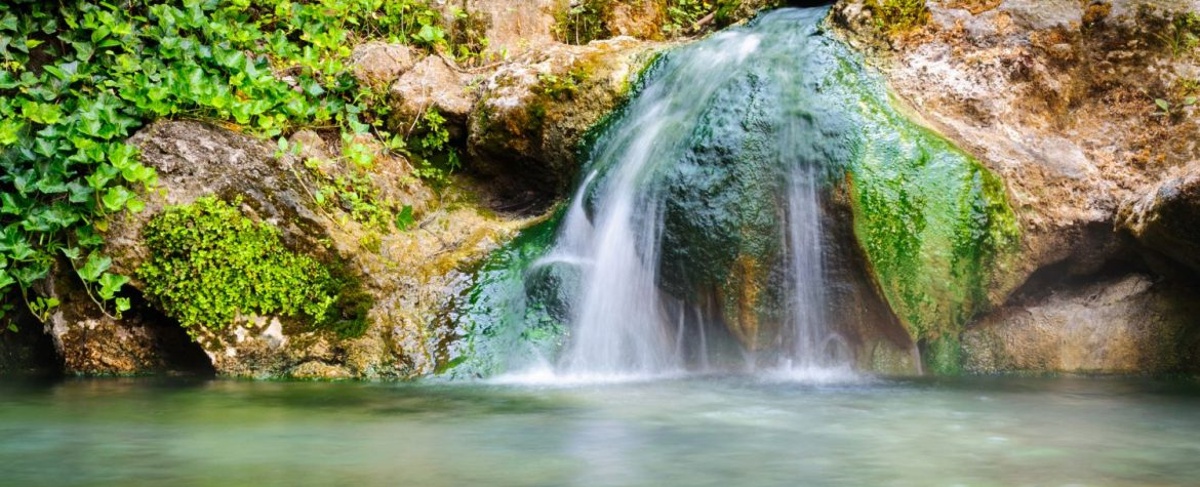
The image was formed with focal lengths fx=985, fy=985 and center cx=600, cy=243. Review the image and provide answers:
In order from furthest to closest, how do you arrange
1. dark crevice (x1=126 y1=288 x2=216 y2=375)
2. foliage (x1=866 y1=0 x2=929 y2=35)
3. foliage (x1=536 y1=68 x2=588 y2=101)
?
foliage (x1=536 y1=68 x2=588 y2=101) → foliage (x1=866 y1=0 x2=929 y2=35) → dark crevice (x1=126 y1=288 x2=216 y2=375)

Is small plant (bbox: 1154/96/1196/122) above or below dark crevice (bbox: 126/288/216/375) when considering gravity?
above

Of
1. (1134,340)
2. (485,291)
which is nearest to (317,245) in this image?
(485,291)

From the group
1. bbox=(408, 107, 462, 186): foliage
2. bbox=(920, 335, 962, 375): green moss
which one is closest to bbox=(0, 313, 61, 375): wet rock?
bbox=(408, 107, 462, 186): foliage

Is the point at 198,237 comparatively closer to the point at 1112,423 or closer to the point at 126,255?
the point at 126,255

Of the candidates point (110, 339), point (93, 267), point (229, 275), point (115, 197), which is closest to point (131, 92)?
point (115, 197)

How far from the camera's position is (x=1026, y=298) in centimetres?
562

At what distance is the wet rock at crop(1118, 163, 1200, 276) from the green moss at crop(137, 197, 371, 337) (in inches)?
166

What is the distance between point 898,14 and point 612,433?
3677 millimetres

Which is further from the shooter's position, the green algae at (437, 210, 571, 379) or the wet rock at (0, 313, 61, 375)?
the wet rock at (0, 313, 61, 375)

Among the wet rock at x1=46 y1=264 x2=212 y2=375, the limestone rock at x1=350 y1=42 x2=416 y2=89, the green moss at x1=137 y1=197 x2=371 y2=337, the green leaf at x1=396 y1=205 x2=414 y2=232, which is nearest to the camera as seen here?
the green moss at x1=137 y1=197 x2=371 y2=337

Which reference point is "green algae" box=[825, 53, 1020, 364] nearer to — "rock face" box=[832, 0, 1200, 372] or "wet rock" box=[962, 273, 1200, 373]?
"rock face" box=[832, 0, 1200, 372]

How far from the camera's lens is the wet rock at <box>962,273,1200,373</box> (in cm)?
537

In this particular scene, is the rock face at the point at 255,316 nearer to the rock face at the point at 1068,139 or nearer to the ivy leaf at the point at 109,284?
the ivy leaf at the point at 109,284

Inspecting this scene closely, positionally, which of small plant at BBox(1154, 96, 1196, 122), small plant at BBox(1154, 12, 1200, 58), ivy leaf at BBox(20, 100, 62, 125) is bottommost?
small plant at BBox(1154, 96, 1196, 122)
